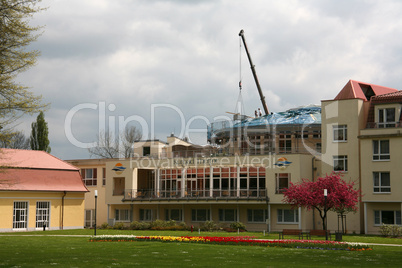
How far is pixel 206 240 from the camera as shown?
1309 inches

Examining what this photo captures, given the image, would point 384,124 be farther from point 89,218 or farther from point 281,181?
point 89,218

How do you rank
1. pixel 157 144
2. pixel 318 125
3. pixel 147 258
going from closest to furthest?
pixel 147 258 < pixel 318 125 < pixel 157 144

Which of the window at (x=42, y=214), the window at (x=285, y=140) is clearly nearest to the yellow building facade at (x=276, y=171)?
the window at (x=285, y=140)

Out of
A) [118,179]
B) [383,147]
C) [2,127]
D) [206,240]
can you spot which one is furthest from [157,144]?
[2,127]

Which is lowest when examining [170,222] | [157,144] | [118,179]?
[170,222]

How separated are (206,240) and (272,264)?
12480mm

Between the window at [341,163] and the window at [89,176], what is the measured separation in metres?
28.6

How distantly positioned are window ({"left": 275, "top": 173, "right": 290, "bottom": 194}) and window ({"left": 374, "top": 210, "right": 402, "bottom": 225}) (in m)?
8.09

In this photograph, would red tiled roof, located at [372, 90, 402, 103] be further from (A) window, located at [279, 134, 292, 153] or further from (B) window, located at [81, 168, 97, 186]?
(B) window, located at [81, 168, 97, 186]

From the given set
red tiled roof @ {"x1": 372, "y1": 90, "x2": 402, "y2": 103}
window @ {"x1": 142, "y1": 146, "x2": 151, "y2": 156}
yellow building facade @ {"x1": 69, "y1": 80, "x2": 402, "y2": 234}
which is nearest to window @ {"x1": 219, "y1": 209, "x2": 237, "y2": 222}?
yellow building facade @ {"x1": 69, "y1": 80, "x2": 402, "y2": 234}

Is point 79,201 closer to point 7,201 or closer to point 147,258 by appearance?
point 7,201

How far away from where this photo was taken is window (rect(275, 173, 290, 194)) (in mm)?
53250

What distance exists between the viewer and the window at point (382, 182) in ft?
162

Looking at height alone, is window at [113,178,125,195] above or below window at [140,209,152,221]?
above
